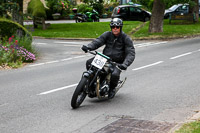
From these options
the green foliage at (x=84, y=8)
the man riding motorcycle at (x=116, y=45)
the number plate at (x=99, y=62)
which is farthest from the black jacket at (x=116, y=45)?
the green foliage at (x=84, y=8)

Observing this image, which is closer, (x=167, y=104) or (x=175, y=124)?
(x=175, y=124)

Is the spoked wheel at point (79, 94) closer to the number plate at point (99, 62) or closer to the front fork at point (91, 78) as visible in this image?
the front fork at point (91, 78)

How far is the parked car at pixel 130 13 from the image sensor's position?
37906mm

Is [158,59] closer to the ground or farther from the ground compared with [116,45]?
closer to the ground

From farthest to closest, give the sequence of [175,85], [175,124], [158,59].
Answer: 1. [158,59]
2. [175,85]
3. [175,124]

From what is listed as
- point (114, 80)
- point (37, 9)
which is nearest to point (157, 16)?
point (37, 9)

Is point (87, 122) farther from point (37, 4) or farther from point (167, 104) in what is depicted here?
point (37, 4)

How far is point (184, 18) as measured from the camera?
32719 mm

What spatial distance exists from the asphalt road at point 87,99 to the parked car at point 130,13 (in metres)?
23.3

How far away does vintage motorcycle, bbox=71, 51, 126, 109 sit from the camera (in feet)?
23.9

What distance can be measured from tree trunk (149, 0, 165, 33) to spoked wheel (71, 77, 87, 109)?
687 inches

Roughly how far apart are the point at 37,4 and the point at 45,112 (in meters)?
25.6

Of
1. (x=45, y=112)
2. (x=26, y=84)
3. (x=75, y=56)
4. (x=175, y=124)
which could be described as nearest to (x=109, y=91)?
(x=45, y=112)

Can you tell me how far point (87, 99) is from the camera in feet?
27.5
